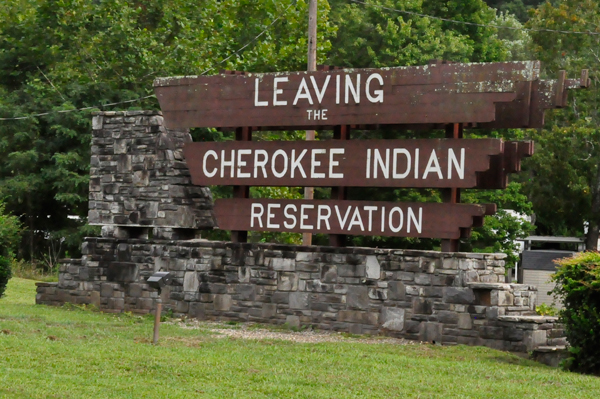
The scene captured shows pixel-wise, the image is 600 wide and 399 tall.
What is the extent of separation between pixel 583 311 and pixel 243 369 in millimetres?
4535

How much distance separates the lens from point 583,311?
12.2m

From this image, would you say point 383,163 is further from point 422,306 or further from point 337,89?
point 422,306

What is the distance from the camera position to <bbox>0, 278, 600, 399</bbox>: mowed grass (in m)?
9.77

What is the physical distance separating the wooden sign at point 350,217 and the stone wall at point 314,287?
1.14 ft

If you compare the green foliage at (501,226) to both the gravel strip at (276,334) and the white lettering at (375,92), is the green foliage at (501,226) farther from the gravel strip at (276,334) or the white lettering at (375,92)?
the gravel strip at (276,334)

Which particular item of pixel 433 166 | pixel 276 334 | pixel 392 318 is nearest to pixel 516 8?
pixel 433 166

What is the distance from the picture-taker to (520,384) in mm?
10922

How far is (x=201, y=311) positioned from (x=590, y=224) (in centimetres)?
2561

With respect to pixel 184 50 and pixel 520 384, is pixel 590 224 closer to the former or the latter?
pixel 184 50

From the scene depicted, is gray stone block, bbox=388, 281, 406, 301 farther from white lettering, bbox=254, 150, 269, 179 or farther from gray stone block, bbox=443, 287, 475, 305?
white lettering, bbox=254, 150, 269, 179

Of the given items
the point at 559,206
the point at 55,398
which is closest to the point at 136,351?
the point at 55,398

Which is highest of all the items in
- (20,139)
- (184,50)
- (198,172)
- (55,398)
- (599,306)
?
(184,50)

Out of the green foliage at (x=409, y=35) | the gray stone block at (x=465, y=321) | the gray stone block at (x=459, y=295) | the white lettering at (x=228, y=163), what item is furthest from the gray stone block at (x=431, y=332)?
the green foliage at (x=409, y=35)

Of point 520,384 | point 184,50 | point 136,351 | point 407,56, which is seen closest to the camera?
point 520,384
